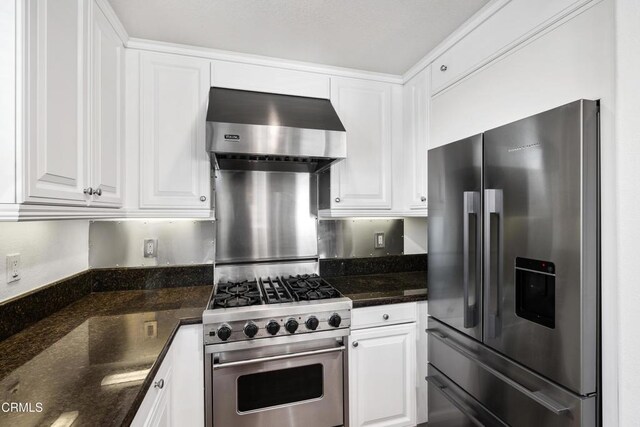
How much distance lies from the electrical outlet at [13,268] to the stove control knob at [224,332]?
2.79ft

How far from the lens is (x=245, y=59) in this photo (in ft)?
6.09

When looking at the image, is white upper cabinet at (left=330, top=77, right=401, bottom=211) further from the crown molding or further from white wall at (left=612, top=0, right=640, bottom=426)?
white wall at (left=612, top=0, right=640, bottom=426)

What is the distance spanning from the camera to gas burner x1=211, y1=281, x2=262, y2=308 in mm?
1600

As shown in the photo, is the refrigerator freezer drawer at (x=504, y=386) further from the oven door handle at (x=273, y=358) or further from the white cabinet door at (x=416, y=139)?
the white cabinet door at (x=416, y=139)

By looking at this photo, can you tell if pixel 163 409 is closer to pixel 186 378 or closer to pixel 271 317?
pixel 186 378

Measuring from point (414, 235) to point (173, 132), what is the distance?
188 cm

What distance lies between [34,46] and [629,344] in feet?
6.36

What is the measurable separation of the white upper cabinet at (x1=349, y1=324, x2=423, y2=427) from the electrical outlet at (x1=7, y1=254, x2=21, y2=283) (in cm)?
156

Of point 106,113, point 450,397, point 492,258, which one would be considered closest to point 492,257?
point 492,258

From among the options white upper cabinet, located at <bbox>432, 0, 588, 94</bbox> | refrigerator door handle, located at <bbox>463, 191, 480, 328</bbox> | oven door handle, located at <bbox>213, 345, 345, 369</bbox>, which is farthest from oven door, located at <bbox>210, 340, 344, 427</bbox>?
white upper cabinet, located at <bbox>432, 0, 588, 94</bbox>

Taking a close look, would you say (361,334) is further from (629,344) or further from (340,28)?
(340,28)

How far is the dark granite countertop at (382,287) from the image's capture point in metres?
1.76

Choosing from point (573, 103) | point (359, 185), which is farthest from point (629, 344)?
point (359, 185)

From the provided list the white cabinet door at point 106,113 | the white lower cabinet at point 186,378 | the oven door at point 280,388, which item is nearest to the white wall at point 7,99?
the white cabinet door at point 106,113
